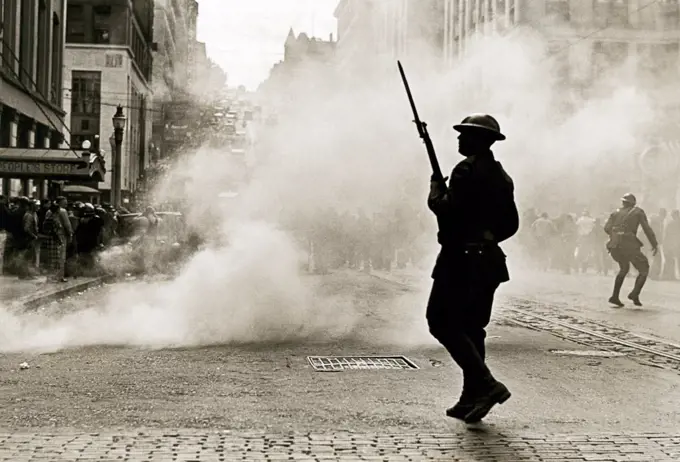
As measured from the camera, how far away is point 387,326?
34.3 feet

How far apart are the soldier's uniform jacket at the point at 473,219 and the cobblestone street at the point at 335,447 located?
96 centimetres

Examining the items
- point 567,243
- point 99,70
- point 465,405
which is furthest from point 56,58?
point 465,405

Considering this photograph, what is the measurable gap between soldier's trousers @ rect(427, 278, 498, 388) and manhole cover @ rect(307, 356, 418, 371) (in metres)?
1.98

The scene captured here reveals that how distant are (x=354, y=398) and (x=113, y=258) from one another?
57.1 ft

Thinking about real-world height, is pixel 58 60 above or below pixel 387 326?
above

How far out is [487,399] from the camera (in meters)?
5.16

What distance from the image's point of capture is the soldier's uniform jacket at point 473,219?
17.3 feet

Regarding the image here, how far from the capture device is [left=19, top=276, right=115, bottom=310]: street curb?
12.6m

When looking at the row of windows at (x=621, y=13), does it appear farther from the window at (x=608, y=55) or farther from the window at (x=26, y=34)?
the window at (x=26, y=34)

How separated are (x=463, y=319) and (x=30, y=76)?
2613cm

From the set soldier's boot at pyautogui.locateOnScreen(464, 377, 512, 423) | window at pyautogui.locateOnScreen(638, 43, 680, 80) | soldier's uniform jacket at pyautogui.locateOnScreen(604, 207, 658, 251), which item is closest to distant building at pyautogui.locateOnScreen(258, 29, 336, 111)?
soldier's uniform jacket at pyautogui.locateOnScreen(604, 207, 658, 251)

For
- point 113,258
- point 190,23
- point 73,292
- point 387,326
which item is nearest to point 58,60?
point 190,23

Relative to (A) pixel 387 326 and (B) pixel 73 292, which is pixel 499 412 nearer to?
(A) pixel 387 326

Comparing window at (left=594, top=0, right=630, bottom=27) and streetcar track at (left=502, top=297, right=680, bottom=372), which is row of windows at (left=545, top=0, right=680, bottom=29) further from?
streetcar track at (left=502, top=297, right=680, bottom=372)
